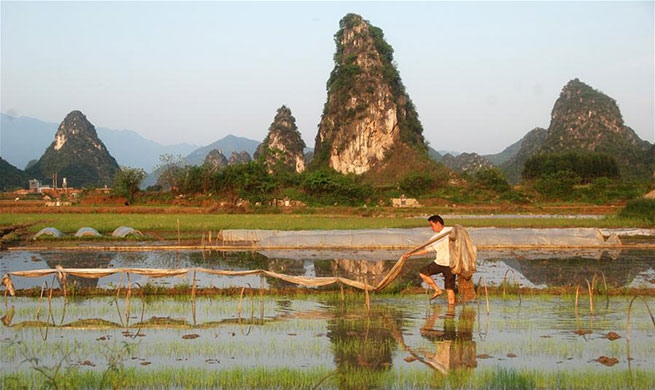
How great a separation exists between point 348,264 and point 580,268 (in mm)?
4480

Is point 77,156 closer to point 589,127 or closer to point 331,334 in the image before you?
point 589,127

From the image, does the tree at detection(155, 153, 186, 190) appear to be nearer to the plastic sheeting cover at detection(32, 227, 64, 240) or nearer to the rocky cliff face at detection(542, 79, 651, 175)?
the plastic sheeting cover at detection(32, 227, 64, 240)

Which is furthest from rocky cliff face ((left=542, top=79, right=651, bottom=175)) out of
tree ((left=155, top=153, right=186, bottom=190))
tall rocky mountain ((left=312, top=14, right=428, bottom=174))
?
tree ((left=155, top=153, right=186, bottom=190))

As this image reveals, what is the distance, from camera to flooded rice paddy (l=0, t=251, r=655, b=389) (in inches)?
189

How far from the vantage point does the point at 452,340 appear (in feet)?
19.7

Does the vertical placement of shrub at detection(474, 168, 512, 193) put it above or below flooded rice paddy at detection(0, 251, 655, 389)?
above

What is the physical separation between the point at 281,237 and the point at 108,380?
10634 mm

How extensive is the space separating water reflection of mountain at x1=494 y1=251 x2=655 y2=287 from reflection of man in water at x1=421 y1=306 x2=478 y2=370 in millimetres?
3777

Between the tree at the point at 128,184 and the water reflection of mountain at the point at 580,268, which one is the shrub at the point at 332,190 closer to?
the tree at the point at 128,184

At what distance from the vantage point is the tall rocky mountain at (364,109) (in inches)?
2286

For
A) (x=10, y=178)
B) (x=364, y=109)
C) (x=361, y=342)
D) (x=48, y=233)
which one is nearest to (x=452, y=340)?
(x=361, y=342)

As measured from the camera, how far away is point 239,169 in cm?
3975

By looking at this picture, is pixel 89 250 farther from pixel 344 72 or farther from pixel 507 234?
pixel 344 72

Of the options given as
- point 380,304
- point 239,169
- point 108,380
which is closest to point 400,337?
point 380,304
